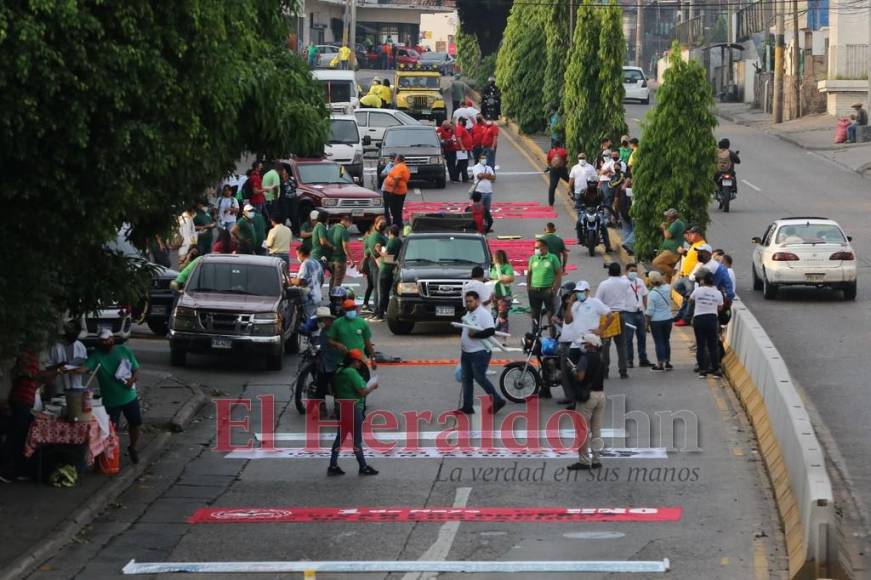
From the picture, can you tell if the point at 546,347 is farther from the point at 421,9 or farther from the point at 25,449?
the point at 421,9

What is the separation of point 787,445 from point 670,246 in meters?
13.1

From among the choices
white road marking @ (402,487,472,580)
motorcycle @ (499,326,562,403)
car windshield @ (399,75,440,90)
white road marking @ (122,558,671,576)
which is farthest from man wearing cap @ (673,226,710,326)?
car windshield @ (399,75,440,90)

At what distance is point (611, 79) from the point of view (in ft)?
153

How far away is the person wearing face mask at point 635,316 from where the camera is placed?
2383cm

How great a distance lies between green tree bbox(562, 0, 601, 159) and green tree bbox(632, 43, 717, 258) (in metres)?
13.0

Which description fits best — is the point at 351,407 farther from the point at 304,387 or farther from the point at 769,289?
the point at 769,289

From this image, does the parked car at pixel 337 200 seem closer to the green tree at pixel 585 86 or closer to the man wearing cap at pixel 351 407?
the green tree at pixel 585 86

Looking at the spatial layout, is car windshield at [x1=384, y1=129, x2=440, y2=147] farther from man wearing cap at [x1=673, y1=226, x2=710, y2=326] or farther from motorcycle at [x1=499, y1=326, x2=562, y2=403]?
motorcycle at [x1=499, y1=326, x2=562, y2=403]

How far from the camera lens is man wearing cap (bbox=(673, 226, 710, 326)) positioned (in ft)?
85.3

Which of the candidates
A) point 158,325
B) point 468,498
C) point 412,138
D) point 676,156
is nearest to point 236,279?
point 158,325

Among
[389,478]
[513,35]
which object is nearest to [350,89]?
[513,35]

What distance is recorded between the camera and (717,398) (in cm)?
2203

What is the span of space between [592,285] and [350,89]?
28.1 metres

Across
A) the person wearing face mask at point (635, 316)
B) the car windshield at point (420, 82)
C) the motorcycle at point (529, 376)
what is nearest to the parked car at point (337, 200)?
the person wearing face mask at point (635, 316)
